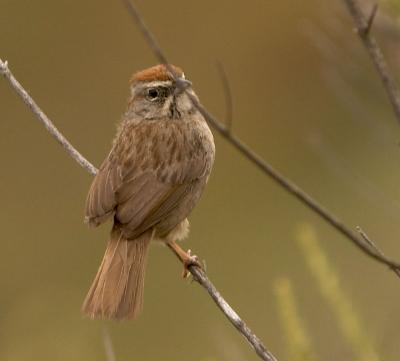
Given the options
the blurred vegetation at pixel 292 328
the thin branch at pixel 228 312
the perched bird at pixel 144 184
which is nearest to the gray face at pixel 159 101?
the perched bird at pixel 144 184

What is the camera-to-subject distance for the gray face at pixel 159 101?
18.9 feet

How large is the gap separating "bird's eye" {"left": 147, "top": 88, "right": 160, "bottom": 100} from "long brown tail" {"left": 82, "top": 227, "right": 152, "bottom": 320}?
73 centimetres

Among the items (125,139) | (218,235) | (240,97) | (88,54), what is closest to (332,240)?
(218,235)

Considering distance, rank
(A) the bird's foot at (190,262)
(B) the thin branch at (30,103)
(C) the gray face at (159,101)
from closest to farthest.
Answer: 1. (B) the thin branch at (30,103)
2. (A) the bird's foot at (190,262)
3. (C) the gray face at (159,101)

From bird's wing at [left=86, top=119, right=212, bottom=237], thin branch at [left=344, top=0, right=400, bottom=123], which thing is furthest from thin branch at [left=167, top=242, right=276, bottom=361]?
thin branch at [left=344, top=0, right=400, bottom=123]

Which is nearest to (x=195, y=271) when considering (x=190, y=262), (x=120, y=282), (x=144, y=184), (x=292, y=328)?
(x=190, y=262)

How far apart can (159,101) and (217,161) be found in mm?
7332

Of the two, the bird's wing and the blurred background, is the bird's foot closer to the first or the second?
the bird's wing

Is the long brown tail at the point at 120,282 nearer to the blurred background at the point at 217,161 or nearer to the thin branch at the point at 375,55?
the thin branch at the point at 375,55

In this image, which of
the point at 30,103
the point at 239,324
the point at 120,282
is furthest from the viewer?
the point at 120,282

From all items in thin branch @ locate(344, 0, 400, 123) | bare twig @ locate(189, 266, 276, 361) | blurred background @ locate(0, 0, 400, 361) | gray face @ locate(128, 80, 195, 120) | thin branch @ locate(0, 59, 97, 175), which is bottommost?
blurred background @ locate(0, 0, 400, 361)

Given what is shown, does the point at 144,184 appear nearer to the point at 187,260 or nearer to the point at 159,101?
the point at 187,260

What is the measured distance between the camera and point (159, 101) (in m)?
5.83

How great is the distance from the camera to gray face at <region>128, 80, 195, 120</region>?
576cm
